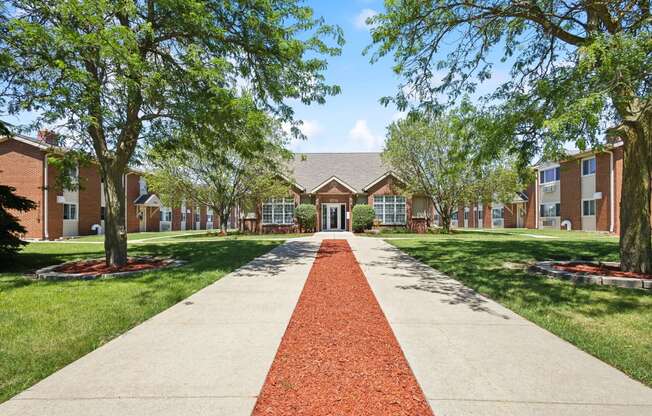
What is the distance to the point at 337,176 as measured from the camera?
30984 millimetres

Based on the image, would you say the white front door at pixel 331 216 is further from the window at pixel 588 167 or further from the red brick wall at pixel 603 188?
the window at pixel 588 167

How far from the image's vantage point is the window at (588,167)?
29.0 metres

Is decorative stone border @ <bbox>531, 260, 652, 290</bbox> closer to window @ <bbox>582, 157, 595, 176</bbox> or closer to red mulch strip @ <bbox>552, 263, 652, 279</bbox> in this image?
red mulch strip @ <bbox>552, 263, 652, 279</bbox>

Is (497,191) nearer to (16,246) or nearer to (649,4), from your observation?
(649,4)

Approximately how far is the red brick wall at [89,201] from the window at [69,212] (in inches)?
20.4

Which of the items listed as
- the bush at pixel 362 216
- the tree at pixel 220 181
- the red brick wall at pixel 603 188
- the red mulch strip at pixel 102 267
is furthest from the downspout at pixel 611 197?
the red mulch strip at pixel 102 267

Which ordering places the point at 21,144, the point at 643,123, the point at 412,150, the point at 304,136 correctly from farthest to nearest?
the point at 412,150
the point at 21,144
the point at 304,136
the point at 643,123

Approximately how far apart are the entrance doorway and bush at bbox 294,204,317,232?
91.2 inches

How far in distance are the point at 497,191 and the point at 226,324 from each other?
2462cm

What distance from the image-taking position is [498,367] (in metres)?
3.68

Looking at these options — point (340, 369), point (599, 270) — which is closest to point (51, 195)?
point (340, 369)

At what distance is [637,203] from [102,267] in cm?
1363

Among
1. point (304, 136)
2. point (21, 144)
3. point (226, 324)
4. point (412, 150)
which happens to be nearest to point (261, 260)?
point (304, 136)

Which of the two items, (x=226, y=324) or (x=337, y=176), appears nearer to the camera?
(x=226, y=324)
